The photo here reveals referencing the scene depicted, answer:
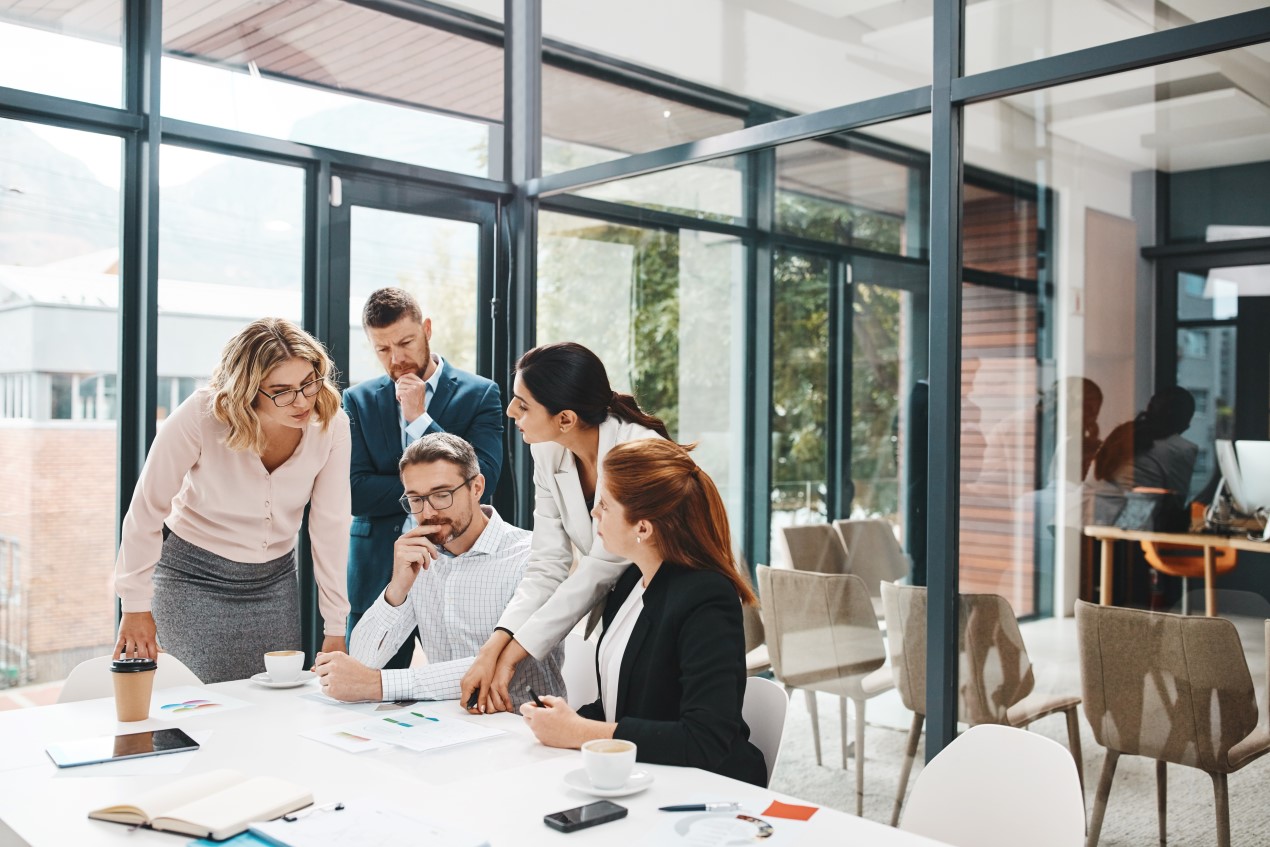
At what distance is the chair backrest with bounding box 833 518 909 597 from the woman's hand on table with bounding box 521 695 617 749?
1.36 metres

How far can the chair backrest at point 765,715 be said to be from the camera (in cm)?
226

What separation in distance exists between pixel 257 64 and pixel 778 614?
2661 mm

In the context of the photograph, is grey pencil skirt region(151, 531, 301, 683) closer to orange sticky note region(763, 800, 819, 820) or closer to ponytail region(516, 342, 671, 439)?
ponytail region(516, 342, 671, 439)

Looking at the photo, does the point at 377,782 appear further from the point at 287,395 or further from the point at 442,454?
the point at 287,395

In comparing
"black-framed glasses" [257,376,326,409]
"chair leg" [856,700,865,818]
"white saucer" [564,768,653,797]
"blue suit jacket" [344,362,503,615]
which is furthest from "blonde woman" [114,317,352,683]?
"chair leg" [856,700,865,818]

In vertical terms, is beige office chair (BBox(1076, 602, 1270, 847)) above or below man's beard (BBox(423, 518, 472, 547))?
below

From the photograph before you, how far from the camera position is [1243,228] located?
8.27 feet

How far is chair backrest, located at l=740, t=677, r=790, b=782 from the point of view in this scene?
2.26 m

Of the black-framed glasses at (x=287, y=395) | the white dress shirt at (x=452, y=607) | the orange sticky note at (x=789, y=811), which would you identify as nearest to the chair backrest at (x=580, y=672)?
the white dress shirt at (x=452, y=607)

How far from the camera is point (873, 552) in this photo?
127 inches

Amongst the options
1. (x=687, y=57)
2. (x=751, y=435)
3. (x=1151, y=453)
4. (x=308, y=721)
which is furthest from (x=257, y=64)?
(x=1151, y=453)

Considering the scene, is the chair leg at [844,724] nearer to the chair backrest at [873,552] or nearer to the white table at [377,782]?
the chair backrest at [873,552]

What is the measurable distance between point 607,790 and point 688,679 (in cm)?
35

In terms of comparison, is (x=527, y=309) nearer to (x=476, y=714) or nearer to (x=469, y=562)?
(x=469, y=562)
